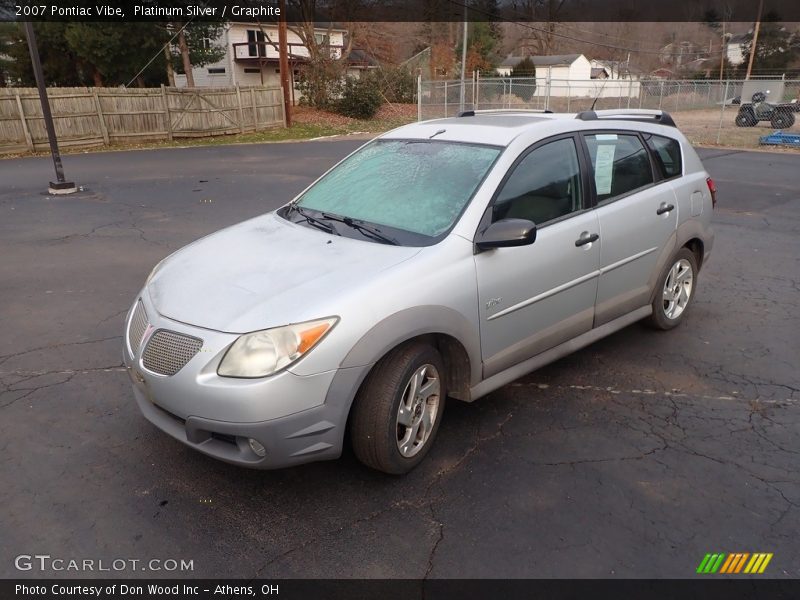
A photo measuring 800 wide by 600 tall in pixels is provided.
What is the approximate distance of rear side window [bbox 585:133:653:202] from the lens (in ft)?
13.3

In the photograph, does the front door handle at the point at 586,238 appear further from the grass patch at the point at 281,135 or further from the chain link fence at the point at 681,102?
the grass patch at the point at 281,135

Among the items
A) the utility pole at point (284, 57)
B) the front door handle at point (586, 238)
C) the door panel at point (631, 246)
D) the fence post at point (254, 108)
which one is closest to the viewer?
the front door handle at point (586, 238)

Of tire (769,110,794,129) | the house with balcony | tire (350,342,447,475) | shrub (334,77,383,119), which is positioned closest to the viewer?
tire (350,342,447,475)

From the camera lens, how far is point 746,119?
82.8ft

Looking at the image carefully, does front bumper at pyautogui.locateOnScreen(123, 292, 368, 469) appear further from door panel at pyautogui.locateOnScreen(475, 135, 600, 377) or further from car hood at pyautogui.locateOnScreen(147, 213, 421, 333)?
door panel at pyautogui.locateOnScreen(475, 135, 600, 377)

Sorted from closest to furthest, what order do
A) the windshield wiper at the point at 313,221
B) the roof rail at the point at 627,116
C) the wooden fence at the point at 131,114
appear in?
the windshield wiper at the point at 313,221 → the roof rail at the point at 627,116 → the wooden fence at the point at 131,114

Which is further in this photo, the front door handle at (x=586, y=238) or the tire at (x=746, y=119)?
the tire at (x=746, y=119)

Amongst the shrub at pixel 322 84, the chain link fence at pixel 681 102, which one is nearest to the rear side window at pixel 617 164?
the chain link fence at pixel 681 102

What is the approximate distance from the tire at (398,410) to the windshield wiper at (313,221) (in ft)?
3.18

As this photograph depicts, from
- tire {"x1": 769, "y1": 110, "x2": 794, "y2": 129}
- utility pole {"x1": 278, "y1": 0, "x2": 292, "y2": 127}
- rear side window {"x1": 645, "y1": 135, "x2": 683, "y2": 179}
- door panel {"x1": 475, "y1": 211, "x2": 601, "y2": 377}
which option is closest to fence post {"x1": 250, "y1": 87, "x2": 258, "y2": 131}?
utility pole {"x1": 278, "y1": 0, "x2": 292, "y2": 127}

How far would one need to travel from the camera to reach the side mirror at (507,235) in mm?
3139

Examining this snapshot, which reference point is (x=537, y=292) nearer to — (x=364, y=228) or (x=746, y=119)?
(x=364, y=228)

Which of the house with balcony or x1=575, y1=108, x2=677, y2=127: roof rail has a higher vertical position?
the house with balcony

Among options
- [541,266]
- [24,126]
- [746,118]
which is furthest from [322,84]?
[541,266]
